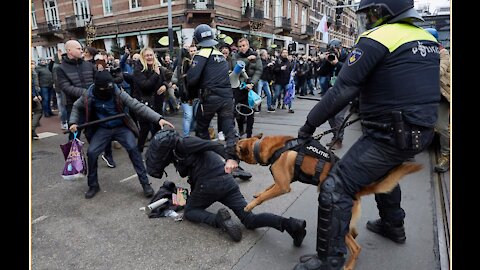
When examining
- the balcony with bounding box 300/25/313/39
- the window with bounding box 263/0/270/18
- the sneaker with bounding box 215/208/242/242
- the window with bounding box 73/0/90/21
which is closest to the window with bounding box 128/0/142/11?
the window with bounding box 73/0/90/21

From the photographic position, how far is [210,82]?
4.47 m

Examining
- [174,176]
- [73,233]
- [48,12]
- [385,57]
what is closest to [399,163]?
[385,57]

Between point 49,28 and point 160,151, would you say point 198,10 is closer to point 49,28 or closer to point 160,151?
point 49,28

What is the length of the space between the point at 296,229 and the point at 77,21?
96.7ft

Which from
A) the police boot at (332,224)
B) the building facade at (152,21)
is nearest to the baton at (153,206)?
the police boot at (332,224)

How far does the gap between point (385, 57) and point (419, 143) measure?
1.88 ft

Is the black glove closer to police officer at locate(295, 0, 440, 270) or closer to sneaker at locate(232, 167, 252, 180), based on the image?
police officer at locate(295, 0, 440, 270)

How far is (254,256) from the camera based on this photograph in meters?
2.74

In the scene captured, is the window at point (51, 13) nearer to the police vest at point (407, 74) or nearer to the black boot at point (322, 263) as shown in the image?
the black boot at point (322, 263)

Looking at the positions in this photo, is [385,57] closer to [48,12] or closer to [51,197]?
[51,197]

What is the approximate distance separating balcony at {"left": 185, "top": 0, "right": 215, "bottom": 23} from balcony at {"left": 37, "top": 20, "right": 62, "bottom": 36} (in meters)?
14.5

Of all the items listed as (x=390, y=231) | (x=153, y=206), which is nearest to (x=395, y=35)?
(x=390, y=231)

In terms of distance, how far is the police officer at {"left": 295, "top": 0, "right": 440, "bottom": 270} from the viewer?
1973 millimetres
